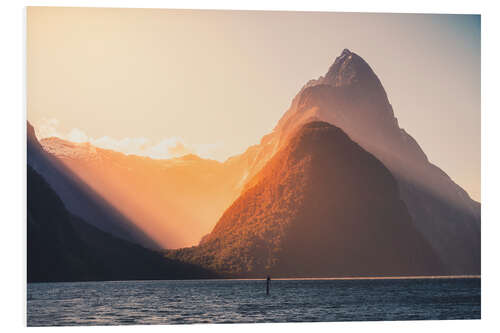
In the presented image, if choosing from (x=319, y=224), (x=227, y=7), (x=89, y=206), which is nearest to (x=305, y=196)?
(x=319, y=224)

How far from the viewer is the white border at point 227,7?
19.2m

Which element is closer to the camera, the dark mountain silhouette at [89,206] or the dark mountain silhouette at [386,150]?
the dark mountain silhouette at [386,150]

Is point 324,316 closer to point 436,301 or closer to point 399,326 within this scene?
point 399,326

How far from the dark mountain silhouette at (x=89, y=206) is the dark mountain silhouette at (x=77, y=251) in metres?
0.24

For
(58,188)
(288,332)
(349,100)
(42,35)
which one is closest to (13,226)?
(42,35)

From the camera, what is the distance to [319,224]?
112 feet

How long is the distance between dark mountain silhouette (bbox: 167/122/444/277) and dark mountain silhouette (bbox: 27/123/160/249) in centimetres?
153

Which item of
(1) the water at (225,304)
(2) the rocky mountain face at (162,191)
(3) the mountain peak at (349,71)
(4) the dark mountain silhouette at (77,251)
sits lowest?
(1) the water at (225,304)

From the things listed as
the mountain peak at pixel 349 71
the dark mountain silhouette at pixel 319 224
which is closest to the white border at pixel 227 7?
the mountain peak at pixel 349 71

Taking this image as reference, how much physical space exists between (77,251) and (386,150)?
17.2 m

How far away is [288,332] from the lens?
18.8 meters

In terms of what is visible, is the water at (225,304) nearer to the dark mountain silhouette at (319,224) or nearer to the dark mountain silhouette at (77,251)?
the dark mountain silhouette at (77,251)

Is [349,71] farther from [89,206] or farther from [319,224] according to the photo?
[89,206]

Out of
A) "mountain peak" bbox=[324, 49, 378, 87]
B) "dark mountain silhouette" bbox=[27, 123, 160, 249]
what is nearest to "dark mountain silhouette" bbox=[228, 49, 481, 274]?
"mountain peak" bbox=[324, 49, 378, 87]
